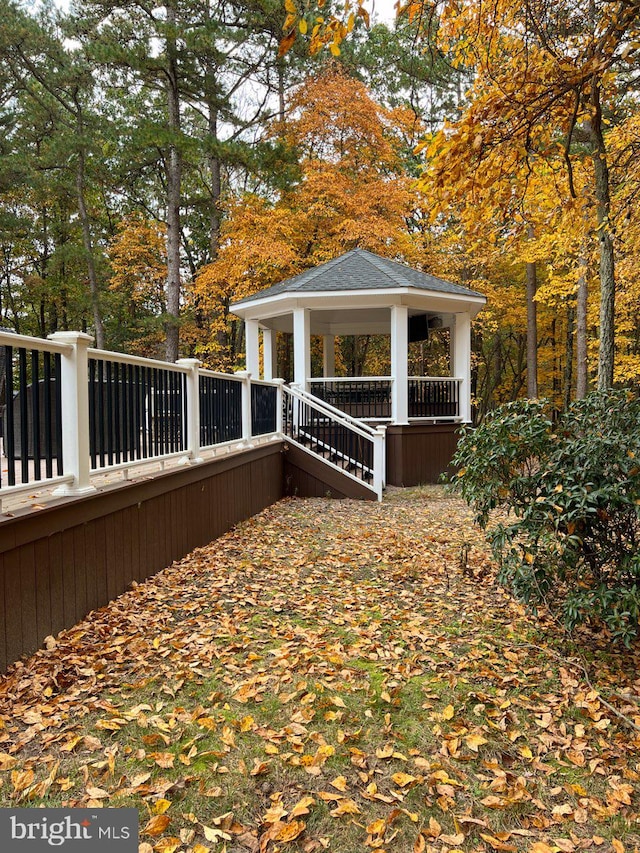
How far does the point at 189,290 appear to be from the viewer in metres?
16.4

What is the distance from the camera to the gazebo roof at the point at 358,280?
32.1ft

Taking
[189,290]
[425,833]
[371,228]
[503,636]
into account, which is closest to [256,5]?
[371,228]

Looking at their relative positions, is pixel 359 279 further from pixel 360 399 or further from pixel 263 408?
pixel 263 408

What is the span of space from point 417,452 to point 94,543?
740 centimetres

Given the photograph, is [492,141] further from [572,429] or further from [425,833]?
[425,833]

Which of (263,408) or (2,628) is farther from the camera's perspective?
(263,408)

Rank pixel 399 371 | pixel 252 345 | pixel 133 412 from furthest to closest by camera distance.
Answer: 1. pixel 252 345
2. pixel 399 371
3. pixel 133 412

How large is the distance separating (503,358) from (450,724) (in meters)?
23.9

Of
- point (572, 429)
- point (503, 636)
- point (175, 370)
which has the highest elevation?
point (175, 370)

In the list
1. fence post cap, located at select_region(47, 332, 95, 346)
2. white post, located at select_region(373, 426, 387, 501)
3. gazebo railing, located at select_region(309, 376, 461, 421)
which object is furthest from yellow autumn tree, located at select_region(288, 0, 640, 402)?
gazebo railing, located at select_region(309, 376, 461, 421)

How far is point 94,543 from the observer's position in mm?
3533

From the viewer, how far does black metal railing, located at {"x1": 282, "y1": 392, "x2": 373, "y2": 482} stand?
8992 mm

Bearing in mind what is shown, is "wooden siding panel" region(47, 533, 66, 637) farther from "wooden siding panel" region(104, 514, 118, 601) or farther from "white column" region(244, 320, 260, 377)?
"white column" region(244, 320, 260, 377)

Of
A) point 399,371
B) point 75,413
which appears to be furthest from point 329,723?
point 399,371
